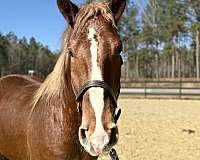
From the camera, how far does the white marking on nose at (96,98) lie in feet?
7.17

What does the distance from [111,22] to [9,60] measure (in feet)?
226

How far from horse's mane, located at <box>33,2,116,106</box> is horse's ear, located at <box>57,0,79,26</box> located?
60mm

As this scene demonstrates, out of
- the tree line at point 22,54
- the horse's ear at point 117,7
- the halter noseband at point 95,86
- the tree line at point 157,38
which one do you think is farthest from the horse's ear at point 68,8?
the tree line at point 22,54

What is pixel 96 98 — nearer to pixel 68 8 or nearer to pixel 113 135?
pixel 113 135

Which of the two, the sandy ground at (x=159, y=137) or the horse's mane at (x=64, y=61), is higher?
the horse's mane at (x=64, y=61)

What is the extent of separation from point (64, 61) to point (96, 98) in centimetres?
76

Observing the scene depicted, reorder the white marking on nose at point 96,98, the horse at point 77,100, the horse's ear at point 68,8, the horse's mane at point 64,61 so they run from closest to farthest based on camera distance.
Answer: the white marking on nose at point 96,98 < the horse at point 77,100 < the horse's mane at point 64,61 < the horse's ear at point 68,8

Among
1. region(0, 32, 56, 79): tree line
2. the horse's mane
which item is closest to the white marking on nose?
the horse's mane

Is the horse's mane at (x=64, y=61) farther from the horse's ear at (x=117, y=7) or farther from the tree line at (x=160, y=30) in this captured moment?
the tree line at (x=160, y=30)

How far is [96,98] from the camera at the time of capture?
2.32 m

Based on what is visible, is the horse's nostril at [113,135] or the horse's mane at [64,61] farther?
the horse's mane at [64,61]

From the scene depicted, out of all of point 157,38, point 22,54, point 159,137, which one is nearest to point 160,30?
point 157,38

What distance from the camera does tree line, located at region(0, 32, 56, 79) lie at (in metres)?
65.8

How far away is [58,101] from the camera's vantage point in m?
3.13
